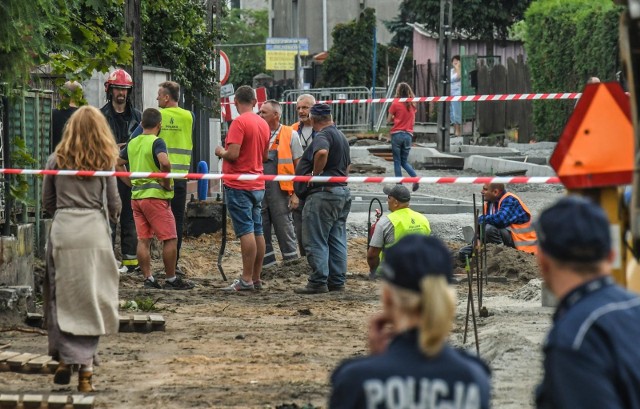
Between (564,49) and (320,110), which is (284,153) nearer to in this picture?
(320,110)

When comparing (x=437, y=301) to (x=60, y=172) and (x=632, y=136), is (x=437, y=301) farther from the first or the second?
(x=60, y=172)

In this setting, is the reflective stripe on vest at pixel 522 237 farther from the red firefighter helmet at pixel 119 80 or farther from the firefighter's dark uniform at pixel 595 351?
the firefighter's dark uniform at pixel 595 351

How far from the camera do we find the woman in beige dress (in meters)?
9.08

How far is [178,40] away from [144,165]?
1041 cm

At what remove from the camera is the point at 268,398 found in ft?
27.7

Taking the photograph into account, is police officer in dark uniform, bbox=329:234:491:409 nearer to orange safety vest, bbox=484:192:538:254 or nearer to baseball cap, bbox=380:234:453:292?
baseball cap, bbox=380:234:453:292

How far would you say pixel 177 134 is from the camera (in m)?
14.4

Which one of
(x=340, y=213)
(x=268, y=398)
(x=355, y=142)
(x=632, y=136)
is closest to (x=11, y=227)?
(x=340, y=213)

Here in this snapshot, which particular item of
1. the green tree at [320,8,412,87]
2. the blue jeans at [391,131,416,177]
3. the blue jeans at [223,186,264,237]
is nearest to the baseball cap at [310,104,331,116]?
the blue jeans at [223,186,264,237]

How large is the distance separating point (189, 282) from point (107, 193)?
5245mm

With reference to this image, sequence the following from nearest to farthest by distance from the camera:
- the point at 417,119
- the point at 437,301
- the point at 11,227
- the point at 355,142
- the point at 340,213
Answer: the point at 437,301
the point at 11,227
the point at 340,213
the point at 355,142
the point at 417,119

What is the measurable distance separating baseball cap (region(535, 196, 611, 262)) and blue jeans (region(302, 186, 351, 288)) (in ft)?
32.6

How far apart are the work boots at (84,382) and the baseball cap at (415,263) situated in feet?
16.9

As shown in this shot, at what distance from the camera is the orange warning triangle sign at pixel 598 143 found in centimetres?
567
